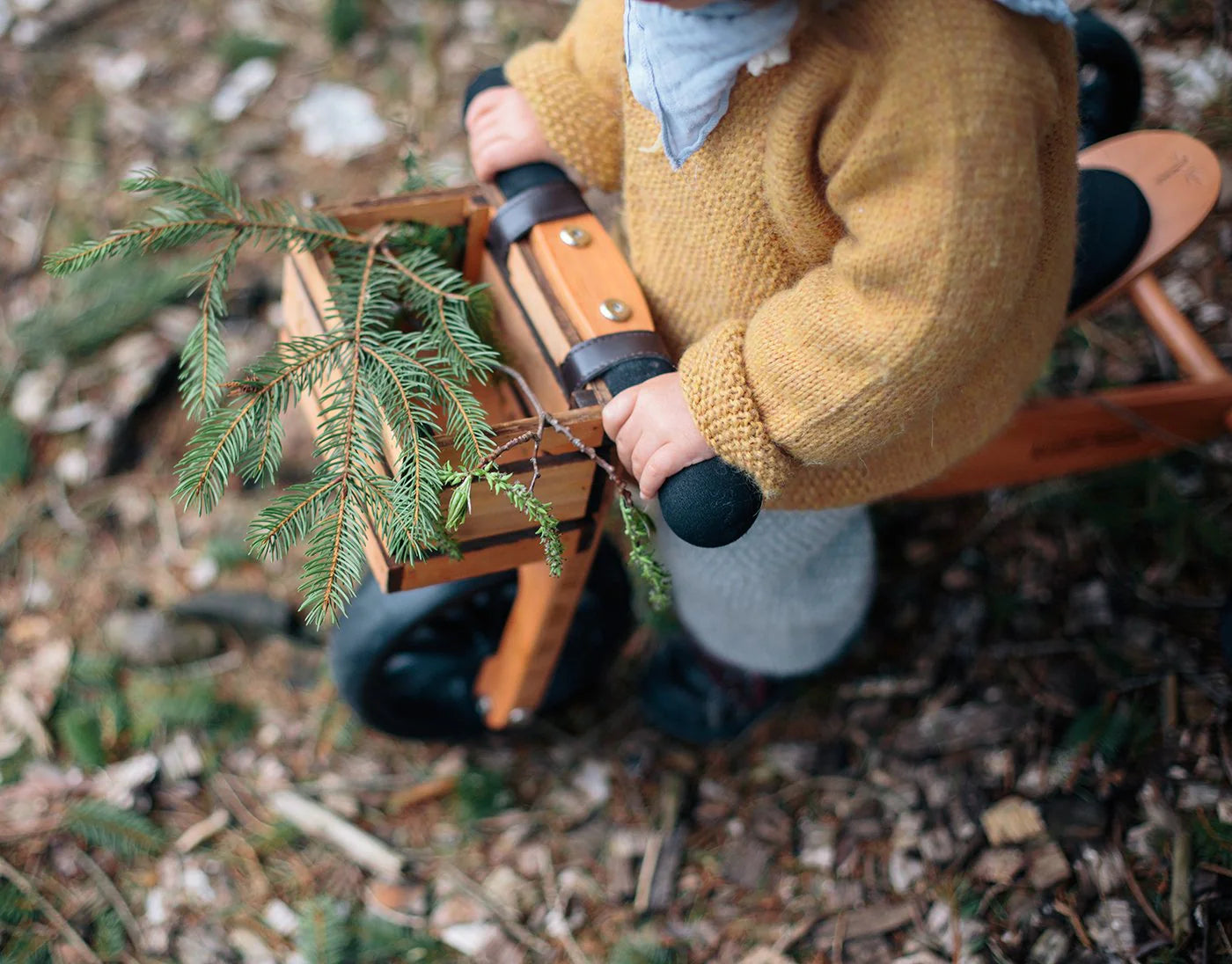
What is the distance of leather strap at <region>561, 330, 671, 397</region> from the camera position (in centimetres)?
100

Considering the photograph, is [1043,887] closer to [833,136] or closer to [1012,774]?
[1012,774]

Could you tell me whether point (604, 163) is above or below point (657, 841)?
above

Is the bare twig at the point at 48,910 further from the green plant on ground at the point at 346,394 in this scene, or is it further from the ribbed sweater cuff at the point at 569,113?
the ribbed sweater cuff at the point at 569,113

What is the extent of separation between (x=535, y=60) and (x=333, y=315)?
0.39m

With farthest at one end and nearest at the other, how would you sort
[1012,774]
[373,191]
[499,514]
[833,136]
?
[373,191] → [1012,774] → [499,514] → [833,136]

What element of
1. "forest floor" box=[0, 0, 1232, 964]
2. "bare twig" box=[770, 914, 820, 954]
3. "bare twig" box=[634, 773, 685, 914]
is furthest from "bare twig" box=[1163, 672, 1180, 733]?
"bare twig" box=[634, 773, 685, 914]

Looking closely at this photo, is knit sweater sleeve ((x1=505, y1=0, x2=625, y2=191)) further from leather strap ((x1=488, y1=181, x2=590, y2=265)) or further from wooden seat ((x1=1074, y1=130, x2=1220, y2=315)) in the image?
wooden seat ((x1=1074, y1=130, x2=1220, y2=315))

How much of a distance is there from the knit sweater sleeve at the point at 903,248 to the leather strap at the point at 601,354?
0.26ft

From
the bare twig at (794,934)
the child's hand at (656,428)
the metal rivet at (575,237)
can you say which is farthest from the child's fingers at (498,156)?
the bare twig at (794,934)

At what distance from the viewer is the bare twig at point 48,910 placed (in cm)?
144

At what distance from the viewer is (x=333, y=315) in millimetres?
1039

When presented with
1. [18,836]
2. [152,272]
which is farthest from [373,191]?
[18,836]

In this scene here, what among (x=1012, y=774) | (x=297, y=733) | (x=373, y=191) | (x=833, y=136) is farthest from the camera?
(x=373, y=191)

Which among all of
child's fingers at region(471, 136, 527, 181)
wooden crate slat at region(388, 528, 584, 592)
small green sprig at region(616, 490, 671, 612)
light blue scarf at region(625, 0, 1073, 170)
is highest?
light blue scarf at region(625, 0, 1073, 170)
